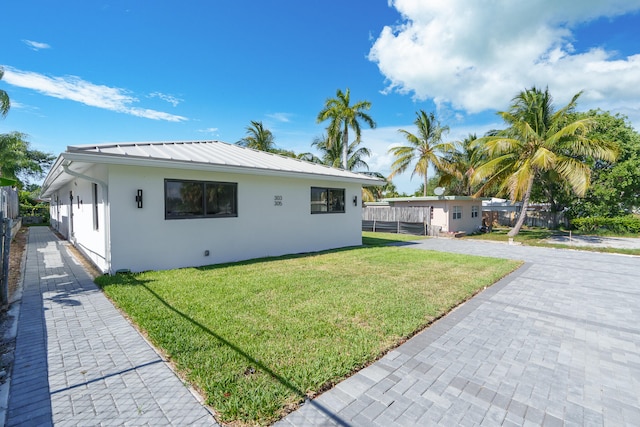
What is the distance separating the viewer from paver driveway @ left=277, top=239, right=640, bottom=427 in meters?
2.45

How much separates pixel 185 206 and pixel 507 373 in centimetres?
750

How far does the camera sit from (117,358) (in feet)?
10.6

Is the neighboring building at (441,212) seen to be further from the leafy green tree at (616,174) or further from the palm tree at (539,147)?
the leafy green tree at (616,174)

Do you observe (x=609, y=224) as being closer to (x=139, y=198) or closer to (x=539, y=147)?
(x=539, y=147)

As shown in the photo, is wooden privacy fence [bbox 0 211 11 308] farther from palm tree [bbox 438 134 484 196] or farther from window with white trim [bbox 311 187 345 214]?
palm tree [bbox 438 134 484 196]

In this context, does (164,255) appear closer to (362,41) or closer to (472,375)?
(472,375)

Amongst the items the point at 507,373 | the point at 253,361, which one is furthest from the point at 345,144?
Answer: the point at 253,361

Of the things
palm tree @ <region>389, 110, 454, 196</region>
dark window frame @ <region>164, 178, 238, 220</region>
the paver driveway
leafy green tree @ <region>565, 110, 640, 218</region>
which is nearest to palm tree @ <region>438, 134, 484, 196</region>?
palm tree @ <region>389, 110, 454, 196</region>

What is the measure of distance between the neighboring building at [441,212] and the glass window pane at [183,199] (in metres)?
14.2

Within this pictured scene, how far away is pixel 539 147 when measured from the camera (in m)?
14.8

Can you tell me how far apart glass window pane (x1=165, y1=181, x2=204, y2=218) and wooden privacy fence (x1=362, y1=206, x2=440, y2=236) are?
13.9 metres

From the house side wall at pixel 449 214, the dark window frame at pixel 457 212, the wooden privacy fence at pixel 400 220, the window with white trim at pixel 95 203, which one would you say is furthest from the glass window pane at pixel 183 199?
the dark window frame at pixel 457 212

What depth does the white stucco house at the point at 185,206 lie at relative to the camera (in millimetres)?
6770

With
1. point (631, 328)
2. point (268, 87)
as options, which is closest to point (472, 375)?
point (631, 328)
